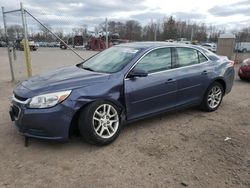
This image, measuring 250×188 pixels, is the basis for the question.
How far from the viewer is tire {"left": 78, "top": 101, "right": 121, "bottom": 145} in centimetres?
352

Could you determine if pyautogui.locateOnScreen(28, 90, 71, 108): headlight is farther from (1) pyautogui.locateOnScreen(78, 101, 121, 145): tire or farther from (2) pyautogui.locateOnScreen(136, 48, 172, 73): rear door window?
(2) pyautogui.locateOnScreen(136, 48, 172, 73): rear door window

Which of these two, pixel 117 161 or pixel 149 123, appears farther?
pixel 149 123

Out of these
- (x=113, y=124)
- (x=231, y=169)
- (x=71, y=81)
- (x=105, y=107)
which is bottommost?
(x=231, y=169)

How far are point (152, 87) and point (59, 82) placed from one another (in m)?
1.50

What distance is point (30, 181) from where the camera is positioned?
9.55 ft

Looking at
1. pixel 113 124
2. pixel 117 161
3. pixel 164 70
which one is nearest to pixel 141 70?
pixel 164 70

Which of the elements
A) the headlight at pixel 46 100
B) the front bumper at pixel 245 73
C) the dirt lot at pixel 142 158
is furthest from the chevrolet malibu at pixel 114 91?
the front bumper at pixel 245 73

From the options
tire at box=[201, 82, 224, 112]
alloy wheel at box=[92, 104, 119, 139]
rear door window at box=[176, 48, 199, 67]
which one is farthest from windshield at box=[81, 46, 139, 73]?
tire at box=[201, 82, 224, 112]

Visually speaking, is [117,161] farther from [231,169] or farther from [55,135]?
[231,169]

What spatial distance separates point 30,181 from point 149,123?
2.41 metres

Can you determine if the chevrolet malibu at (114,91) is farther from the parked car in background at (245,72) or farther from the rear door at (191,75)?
the parked car in background at (245,72)

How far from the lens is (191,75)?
189 inches

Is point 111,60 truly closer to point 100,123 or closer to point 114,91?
point 114,91

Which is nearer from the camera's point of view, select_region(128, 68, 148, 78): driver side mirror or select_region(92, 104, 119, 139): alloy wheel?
select_region(92, 104, 119, 139): alloy wheel
